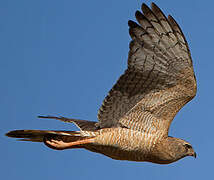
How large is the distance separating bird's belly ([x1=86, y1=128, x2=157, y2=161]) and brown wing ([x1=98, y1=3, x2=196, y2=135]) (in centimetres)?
46

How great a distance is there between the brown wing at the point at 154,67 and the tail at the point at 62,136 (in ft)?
1.61

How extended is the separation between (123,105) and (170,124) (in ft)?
3.11

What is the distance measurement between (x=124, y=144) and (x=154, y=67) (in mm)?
1436

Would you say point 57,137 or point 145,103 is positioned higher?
point 145,103

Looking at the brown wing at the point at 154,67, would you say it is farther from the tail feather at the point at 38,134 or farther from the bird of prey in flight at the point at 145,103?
the tail feather at the point at 38,134

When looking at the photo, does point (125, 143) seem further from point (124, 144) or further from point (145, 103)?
point (145, 103)

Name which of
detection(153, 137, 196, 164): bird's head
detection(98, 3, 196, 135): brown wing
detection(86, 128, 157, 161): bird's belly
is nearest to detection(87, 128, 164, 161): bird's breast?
detection(86, 128, 157, 161): bird's belly

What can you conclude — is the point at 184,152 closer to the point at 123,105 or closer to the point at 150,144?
the point at 150,144

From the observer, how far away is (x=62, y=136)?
361 inches

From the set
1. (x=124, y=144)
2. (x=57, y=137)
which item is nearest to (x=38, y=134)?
(x=57, y=137)

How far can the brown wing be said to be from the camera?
28.9 feet

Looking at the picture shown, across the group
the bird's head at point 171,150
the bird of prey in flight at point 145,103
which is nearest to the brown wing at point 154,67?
the bird of prey in flight at point 145,103

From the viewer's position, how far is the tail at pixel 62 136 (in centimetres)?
898

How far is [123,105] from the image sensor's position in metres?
9.12
